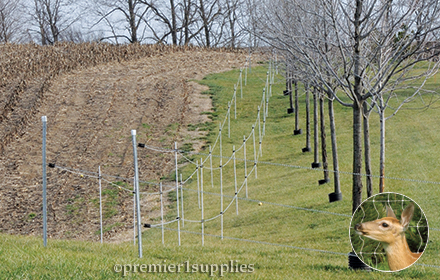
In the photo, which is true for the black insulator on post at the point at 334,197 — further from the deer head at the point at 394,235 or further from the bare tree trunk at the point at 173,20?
the bare tree trunk at the point at 173,20

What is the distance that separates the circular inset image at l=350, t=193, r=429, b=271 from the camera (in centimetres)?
629

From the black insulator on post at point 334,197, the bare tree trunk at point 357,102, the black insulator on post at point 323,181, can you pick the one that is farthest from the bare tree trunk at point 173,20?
the bare tree trunk at point 357,102

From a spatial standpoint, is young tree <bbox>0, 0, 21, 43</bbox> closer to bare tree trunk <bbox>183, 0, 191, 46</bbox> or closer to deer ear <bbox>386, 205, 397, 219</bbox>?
bare tree trunk <bbox>183, 0, 191, 46</bbox>

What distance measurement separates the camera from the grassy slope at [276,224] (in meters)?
6.98

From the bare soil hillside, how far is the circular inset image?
31.9 ft

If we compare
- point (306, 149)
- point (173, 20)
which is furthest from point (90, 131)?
point (173, 20)

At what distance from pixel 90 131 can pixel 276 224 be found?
14121mm

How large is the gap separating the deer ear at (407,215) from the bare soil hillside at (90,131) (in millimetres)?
10105

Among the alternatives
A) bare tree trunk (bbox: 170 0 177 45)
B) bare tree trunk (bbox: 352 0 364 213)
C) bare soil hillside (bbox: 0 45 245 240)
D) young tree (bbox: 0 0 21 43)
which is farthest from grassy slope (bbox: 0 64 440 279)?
young tree (bbox: 0 0 21 43)

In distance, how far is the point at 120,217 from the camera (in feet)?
54.0

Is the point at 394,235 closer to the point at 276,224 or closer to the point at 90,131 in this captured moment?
the point at 276,224

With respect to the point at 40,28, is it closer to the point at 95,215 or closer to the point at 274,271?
the point at 95,215

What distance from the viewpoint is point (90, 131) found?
24781mm

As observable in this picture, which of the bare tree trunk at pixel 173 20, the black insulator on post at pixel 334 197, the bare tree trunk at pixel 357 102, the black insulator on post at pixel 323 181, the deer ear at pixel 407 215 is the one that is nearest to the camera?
the deer ear at pixel 407 215
